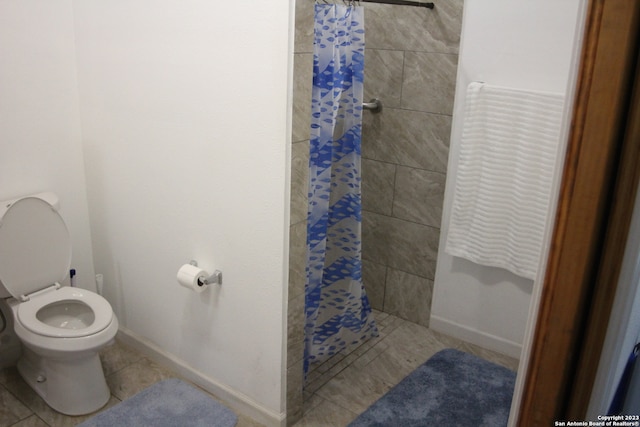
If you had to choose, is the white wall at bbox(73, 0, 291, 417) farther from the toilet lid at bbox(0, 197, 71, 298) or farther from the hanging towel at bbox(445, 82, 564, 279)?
the hanging towel at bbox(445, 82, 564, 279)

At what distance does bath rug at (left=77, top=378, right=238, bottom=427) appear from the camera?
2.57 metres

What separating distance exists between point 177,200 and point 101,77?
2.34ft

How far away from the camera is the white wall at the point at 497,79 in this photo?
2666mm

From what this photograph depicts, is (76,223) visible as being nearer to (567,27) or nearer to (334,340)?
(334,340)

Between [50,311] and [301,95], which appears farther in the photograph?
[50,311]

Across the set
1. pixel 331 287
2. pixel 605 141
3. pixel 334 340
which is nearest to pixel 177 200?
pixel 331 287

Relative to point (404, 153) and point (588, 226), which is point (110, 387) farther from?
point (588, 226)

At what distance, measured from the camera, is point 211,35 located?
229 centimetres

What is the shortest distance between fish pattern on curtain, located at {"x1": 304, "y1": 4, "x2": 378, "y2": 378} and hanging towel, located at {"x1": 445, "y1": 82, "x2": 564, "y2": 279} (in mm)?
605

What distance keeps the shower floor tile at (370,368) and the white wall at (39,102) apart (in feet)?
5.28

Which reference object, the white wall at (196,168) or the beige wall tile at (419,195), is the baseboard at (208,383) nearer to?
the white wall at (196,168)

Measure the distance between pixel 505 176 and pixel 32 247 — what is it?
90.3 inches

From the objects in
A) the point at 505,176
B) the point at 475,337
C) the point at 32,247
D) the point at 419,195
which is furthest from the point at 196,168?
the point at 475,337

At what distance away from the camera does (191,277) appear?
2543 mm
